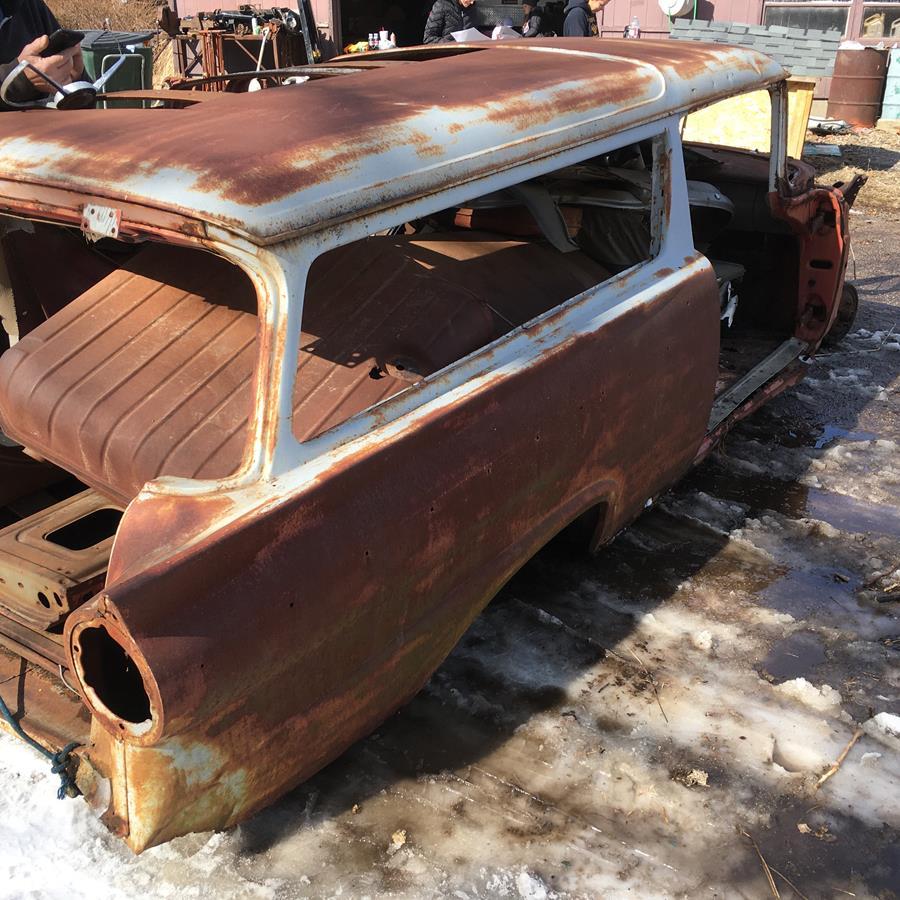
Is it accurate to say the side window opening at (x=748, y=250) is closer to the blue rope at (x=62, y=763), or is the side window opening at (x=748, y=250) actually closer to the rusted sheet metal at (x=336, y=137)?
the rusted sheet metal at (x=336, y=137)

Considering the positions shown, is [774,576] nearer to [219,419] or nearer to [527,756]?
[527,756]

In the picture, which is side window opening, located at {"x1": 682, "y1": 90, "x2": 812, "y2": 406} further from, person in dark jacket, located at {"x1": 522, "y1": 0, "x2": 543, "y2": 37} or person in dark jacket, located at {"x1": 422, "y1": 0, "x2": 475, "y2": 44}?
person in dark jacket, located at {"x1": 422, "y1": 0, "x2": 475, "y2": 44}

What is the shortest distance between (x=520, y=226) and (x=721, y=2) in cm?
1059

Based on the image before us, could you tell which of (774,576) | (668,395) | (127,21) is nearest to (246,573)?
(668,395)

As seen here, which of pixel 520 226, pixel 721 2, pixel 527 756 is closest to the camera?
pixel 527 756

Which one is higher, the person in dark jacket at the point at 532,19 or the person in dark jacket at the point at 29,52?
the person in dark jacket at the point at 29,52

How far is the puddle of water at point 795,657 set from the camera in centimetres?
286

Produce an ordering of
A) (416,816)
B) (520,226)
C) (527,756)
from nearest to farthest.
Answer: (416,816) < (527,756) < (520,226)

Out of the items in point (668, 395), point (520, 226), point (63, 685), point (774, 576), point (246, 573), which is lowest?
point (774, 576)

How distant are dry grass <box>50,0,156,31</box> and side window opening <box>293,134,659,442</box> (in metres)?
20.1

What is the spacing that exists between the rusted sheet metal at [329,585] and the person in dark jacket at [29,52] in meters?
1.77

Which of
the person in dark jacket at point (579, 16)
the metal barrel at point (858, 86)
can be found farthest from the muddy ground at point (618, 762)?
the metal barrel at point (858, 86)

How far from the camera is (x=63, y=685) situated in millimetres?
2426

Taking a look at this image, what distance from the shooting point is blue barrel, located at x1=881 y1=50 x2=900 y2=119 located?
37.5 feet
